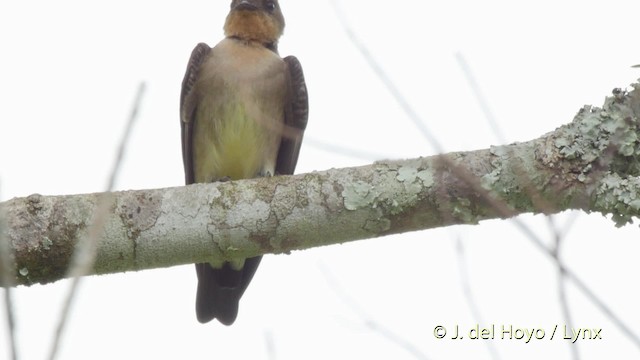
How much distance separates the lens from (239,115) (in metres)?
6.37

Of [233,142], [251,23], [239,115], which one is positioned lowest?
[233,142]

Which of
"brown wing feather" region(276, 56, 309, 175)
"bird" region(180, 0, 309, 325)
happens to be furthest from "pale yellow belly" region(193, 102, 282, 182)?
"brown wing feather" region(276, 56, 309, 175)

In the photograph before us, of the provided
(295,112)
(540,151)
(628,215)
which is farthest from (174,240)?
(295,112)

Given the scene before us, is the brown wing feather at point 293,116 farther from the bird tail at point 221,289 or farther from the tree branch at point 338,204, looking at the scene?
the tree branch at point 338,204

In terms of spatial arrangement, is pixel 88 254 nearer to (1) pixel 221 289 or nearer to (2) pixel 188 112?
(1) pixel 221 289

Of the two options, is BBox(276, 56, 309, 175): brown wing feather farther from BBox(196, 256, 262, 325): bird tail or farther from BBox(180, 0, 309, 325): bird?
BBox(196, 256, 262, 325): bird tail

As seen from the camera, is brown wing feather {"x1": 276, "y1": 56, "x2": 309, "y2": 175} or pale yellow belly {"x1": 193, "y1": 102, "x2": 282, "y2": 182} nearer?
pale yellow belly {"x1": 193, "y1": 102, "x2": 282, "y2": 182}

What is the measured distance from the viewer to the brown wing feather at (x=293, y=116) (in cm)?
647

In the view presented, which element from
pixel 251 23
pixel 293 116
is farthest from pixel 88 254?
A: pixel 251 23

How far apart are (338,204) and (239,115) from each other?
213cm

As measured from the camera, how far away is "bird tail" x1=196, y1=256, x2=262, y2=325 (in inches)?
235

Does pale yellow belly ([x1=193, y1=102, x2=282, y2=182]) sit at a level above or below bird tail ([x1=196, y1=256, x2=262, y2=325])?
above

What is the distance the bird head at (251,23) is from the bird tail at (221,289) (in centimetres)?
168

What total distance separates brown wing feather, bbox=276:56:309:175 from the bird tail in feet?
2.71
